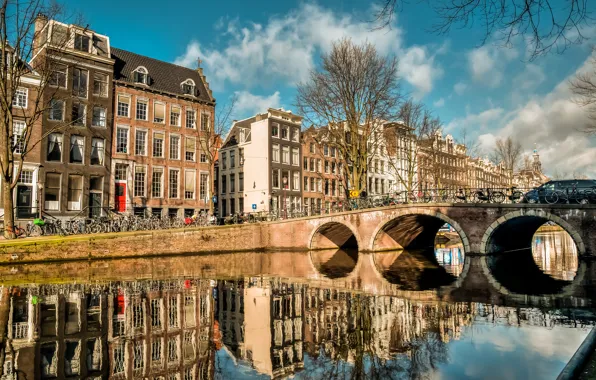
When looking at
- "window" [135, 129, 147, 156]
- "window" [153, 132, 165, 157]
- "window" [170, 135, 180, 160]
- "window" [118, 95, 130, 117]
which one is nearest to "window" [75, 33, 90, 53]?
"window" [118, 95, 130, 117]

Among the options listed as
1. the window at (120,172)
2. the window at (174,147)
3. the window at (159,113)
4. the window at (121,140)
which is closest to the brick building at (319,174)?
the window at (174,147)

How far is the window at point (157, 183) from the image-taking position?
112 ft

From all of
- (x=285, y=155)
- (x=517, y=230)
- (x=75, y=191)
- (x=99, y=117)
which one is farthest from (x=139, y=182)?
(x=517, y=230)

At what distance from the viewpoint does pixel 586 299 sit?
11.5m

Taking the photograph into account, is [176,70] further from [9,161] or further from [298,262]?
[298,262]

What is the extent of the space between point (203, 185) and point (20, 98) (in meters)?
15.3

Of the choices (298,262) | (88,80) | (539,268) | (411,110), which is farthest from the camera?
(411,110)

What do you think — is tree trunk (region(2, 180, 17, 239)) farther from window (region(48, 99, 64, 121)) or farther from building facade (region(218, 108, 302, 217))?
building facade (region(218, 108, 302, 217))

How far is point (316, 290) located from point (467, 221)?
14178 millimetres

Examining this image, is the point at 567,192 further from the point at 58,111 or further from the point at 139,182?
the point at 58,111

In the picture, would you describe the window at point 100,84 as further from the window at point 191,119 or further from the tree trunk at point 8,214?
the tree trunk at point 8,214

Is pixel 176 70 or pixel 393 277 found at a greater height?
pixel 176 70

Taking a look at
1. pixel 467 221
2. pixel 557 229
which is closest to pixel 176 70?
pixel 467 221

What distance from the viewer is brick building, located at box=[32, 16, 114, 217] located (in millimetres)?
28797
